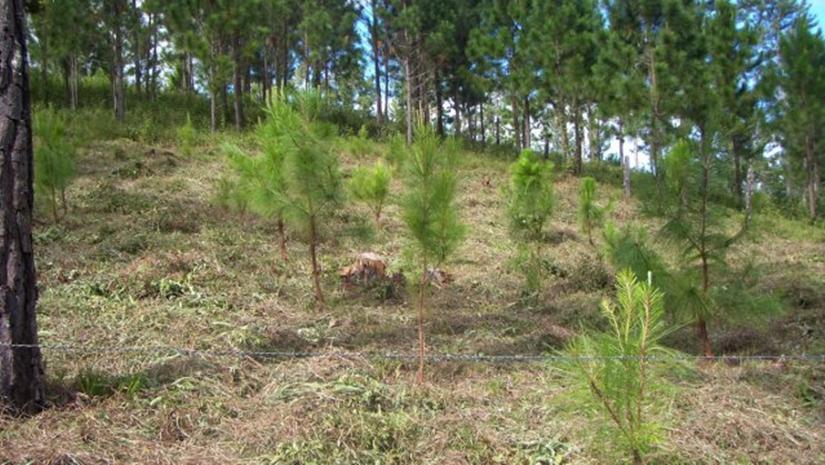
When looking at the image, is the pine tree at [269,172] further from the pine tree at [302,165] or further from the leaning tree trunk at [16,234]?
the leaning tree trunk at [16,234]

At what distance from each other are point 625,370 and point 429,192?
2.16 metres

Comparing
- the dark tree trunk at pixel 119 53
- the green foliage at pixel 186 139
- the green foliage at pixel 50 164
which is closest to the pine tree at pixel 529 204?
the green foliage at pixel 50 164

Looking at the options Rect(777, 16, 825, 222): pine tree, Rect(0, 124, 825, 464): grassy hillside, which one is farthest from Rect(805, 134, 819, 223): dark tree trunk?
Rect(0, 124, 825, 464): grassy hillside

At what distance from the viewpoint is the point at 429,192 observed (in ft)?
13.8

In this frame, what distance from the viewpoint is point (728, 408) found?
3477 mm

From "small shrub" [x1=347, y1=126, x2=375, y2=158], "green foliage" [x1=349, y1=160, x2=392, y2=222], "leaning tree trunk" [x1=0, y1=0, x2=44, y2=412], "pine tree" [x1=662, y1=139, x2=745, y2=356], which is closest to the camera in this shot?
"leaning tree trunk" [x1=0, y1=0, x2=44, y2=412]

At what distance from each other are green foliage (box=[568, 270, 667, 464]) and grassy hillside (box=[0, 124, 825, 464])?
0.31ft

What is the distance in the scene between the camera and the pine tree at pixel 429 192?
4152 mm

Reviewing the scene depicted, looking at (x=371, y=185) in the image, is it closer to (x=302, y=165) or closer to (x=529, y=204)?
(x=529, y=204)

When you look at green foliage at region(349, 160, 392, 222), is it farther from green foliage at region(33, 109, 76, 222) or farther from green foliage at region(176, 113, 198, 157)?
green foliage at region(176, 113, 198, 157)

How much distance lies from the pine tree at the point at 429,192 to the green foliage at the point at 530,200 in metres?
4.73

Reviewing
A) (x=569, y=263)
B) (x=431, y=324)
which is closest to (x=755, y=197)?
(x=431, y=324)

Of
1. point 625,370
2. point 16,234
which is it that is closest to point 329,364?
point 16,234

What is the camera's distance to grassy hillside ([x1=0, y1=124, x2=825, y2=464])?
10.1 feet
